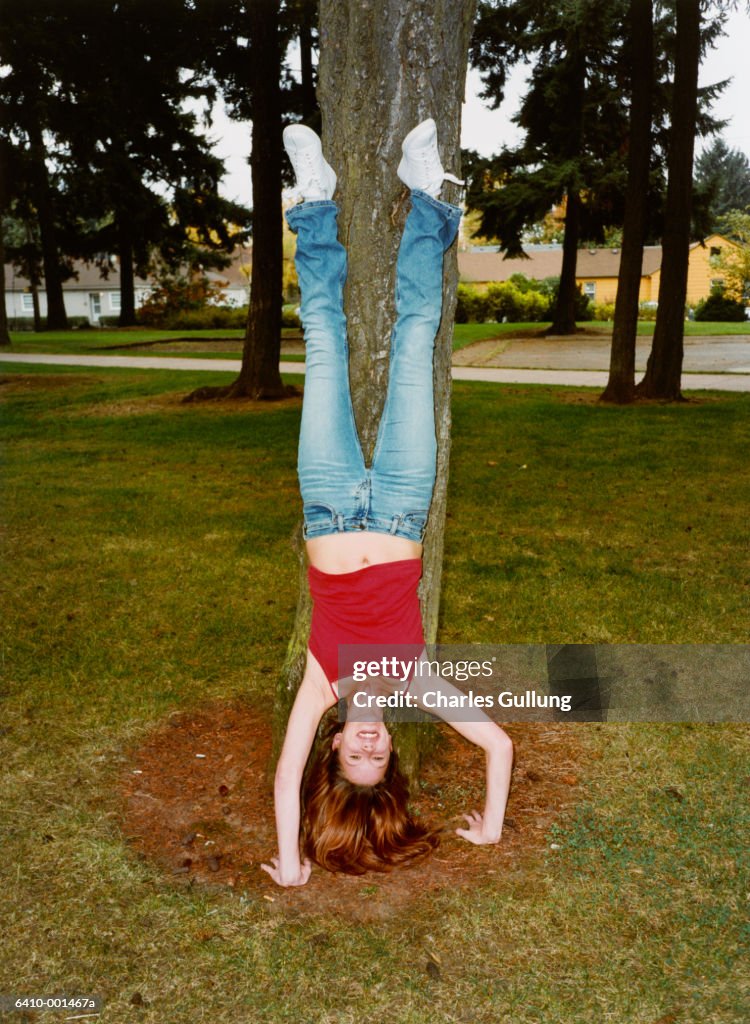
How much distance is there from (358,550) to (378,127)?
1738 millimetres

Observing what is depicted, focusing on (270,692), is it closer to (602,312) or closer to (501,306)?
(501,306)

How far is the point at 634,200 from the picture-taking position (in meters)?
14.6

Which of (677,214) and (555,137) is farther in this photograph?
(555,137)

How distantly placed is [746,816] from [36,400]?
50.2 ft

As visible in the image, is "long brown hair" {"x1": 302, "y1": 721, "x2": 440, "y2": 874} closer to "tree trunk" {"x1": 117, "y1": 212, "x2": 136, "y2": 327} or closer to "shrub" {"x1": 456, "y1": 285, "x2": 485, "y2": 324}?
"tree trunk" {"x1": 117, "y1": 212, "x2": 136, "y2": 327}

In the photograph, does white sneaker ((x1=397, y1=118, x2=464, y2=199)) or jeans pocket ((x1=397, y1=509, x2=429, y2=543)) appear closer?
white sneaker ((x1=397, y1=118, x2=464, y2=199))

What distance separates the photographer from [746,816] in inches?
158

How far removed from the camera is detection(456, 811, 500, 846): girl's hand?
3.87 meters

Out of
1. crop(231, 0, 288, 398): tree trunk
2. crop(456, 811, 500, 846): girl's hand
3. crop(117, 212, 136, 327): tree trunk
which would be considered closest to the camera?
crop(456, 811, 500, 846): girl's hand

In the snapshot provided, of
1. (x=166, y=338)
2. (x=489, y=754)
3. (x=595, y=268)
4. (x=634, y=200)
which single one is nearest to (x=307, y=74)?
(x=634, y=200)

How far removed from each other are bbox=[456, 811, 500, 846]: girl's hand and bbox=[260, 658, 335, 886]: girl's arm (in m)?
0.72

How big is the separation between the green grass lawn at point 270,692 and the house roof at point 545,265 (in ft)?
174

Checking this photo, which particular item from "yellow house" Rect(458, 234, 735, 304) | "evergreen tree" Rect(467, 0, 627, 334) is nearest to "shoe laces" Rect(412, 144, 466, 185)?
"evergreen tree" Rect(467, 0, 627, 334)

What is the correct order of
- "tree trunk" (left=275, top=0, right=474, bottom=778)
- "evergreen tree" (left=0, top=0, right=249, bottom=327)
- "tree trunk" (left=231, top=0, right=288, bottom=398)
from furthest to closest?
"evergreen tree" (left=0, top=0, right=249, bottom=327)
"tree trunk" (left=231, top=0, right=288, bottom=398)
"tree trunk" (left=275, top=0, right=474, bottom=778)
